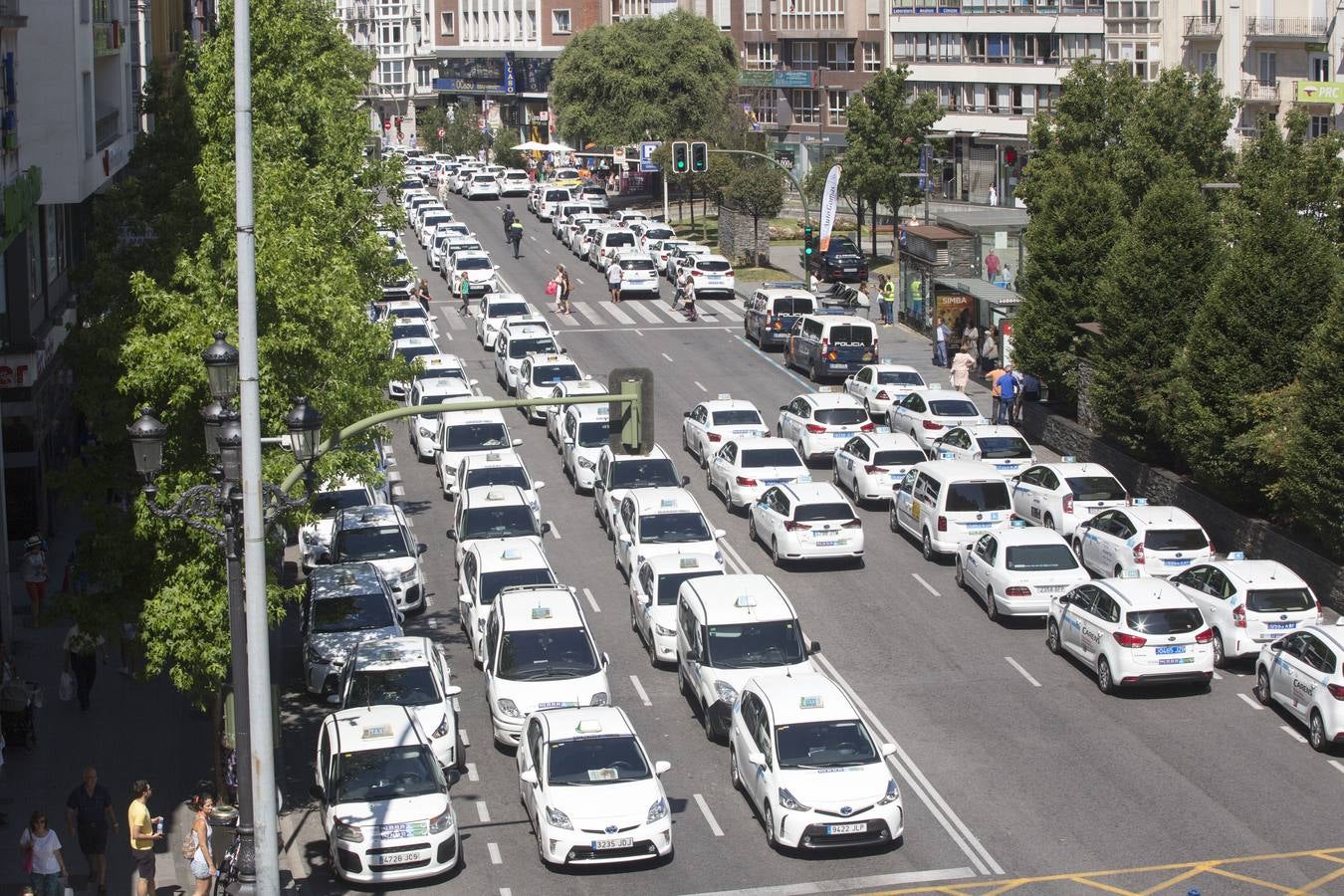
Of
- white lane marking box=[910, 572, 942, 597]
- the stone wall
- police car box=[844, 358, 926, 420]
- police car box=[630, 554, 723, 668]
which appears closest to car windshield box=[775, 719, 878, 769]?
police car box=[630, 554, 723, 668]

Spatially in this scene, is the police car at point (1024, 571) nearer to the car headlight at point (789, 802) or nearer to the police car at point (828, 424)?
the car headlight at point (789, 802)

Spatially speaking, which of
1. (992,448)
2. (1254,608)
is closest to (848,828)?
(1254,608)

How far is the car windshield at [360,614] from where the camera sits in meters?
26.9

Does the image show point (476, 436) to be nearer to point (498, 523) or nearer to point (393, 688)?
point (498, 523)

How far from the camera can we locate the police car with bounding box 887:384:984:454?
4066 cm

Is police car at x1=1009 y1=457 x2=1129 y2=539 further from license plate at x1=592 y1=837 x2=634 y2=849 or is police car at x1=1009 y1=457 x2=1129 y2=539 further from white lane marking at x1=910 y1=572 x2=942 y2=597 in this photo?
license plate at x1=592 y1=837 x2=634 y2=849

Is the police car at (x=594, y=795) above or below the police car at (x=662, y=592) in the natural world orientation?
below

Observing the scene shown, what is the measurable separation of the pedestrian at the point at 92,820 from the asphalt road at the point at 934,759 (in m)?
2.28

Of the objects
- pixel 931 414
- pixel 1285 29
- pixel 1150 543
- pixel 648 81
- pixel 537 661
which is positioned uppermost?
→ pixel 648 81

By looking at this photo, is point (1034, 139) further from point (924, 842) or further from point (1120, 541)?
point (924, 842)

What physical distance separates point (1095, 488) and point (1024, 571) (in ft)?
18.1

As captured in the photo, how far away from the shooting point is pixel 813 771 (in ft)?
70.3

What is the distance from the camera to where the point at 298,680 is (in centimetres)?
2827

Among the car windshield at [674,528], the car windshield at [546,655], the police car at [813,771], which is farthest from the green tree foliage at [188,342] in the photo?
the car windshield at [674,528]
